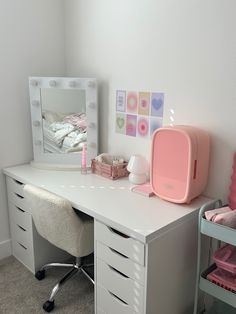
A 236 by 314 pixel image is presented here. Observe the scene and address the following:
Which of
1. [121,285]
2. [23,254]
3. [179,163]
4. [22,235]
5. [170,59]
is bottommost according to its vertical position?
[23,254]

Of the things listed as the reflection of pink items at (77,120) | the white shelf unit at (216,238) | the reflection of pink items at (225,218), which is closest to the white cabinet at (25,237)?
the reflection of pink items at (77,120)

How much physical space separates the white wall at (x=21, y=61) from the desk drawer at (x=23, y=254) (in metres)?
0.07

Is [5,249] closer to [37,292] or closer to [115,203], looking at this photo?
[37,292]

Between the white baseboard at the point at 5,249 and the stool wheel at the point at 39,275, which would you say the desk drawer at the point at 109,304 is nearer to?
the stool wheel at the point at 39,275

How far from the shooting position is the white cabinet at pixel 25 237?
79.5 inches

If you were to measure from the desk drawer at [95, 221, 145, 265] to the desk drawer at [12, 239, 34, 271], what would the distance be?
2.60 feet

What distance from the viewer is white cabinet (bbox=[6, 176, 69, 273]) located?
2.02m

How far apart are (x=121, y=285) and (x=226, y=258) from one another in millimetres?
504

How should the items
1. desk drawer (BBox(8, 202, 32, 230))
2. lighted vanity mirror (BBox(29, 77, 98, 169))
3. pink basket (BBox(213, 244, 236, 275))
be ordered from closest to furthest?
pink basket (BBox(213, 244, 236, 275)), desk drawer (BBox(8, 202, 32, 230)), lighted vanity mirror (BBox(29, 77, 98, 169))

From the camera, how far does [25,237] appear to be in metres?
2.08

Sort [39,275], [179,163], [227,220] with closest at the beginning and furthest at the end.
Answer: [227,220]
[179,163]
[39,275]

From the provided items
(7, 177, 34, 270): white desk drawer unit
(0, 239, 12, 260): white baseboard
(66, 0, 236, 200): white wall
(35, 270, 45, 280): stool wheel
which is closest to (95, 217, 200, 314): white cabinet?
(66, 0, 236, 200): white wall

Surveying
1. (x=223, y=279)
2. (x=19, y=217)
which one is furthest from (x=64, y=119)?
(x=223, y=279)

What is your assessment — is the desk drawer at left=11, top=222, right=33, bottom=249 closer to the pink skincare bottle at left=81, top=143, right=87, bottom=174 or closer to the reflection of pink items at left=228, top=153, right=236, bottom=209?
the pink skincare bottle at left=81, top=143, right=87, bottom=174
